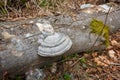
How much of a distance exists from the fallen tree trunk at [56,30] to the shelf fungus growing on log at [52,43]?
8 cm

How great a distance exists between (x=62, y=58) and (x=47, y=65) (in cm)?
23

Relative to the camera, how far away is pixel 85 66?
3281 millimetres

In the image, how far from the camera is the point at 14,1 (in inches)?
149

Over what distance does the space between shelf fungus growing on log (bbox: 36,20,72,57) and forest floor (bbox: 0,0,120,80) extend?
0.38 meters

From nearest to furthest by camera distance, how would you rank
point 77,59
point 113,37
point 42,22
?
point 42,22, point 77,59, point 113,37

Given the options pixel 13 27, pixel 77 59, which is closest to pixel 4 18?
pixel 13 27

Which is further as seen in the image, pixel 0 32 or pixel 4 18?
pixel 4 18

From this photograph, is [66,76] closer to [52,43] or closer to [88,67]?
[88,67]

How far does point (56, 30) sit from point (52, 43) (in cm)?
34

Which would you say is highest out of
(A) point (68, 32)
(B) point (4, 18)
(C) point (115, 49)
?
(B) point (4, 18)

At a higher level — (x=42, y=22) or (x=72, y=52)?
(x=42, y=22)

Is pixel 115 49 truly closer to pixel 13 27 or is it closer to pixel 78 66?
pixel 78 66

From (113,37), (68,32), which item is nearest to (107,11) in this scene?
(113,37)

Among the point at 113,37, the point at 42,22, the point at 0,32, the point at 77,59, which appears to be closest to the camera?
the point at 0,32
